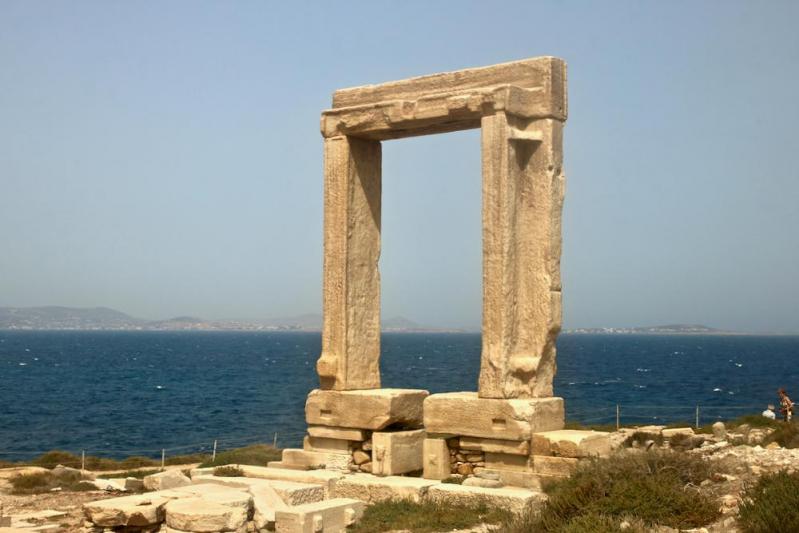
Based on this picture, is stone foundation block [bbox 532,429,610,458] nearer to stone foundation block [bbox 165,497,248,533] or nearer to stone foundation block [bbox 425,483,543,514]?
stone foundation block [bbox 425,483,543,514]

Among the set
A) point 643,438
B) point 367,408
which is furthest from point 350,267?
point 643,438

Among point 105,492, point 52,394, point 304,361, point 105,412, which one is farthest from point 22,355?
point 105,492

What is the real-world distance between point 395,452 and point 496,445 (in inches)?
55.0

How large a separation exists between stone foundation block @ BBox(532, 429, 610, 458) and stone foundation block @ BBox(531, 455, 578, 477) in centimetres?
6

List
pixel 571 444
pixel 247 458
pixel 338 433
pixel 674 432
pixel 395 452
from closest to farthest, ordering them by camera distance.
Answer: pixel 571 444 < pixel 395 452 < pixel 338 433 < pixel 247 458 < pixel 674 432

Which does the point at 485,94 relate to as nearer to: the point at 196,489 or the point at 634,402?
the point at 196,489

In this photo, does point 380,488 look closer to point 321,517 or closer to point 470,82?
point 321,517

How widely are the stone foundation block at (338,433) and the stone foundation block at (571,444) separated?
95.2 inches

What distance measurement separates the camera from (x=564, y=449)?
11031mm

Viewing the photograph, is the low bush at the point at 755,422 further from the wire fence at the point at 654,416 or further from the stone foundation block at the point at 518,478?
the wire fence at the point at 654,416

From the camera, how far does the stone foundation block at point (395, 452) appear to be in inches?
484

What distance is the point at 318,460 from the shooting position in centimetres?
1304

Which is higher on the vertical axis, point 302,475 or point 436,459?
point 436,459

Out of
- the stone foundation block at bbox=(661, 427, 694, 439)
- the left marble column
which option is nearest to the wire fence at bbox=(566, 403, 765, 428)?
the stone foundation block at bbox=(661, 427, 694, 439)
